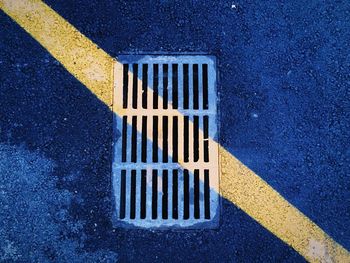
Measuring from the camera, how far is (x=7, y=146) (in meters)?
2.72

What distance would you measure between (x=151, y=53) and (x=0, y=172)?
121 centimetres

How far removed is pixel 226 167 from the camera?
2.71 metres

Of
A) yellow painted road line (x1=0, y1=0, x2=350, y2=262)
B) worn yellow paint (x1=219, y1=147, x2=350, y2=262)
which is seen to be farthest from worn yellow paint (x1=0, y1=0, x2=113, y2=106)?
worn yellow paint (x1=219, y1=147, x2=350, y2=262)

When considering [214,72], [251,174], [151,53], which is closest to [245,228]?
[251,174]

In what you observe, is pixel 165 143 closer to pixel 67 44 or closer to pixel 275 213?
pixel 275 213

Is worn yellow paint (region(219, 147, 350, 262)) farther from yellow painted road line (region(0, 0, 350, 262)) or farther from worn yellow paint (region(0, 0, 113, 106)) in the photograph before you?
worn yellow paint (region(0, 0, 113, 106))

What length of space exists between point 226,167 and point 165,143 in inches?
16.2

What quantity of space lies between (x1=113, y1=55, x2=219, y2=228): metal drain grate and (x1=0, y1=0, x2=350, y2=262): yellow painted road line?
0.31 feet

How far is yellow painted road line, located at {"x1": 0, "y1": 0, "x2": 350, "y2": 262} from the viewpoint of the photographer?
2643 mm

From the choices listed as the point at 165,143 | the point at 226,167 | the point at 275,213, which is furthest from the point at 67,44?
the point at 275,213

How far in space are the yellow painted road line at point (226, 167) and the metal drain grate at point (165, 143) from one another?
93 millimetres

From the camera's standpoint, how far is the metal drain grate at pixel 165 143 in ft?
8.80

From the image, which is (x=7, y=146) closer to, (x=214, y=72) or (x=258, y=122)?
(x=214, y=72)

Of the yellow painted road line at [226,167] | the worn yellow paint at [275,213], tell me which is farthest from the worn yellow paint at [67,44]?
the worn yellow paint at [275,213]
